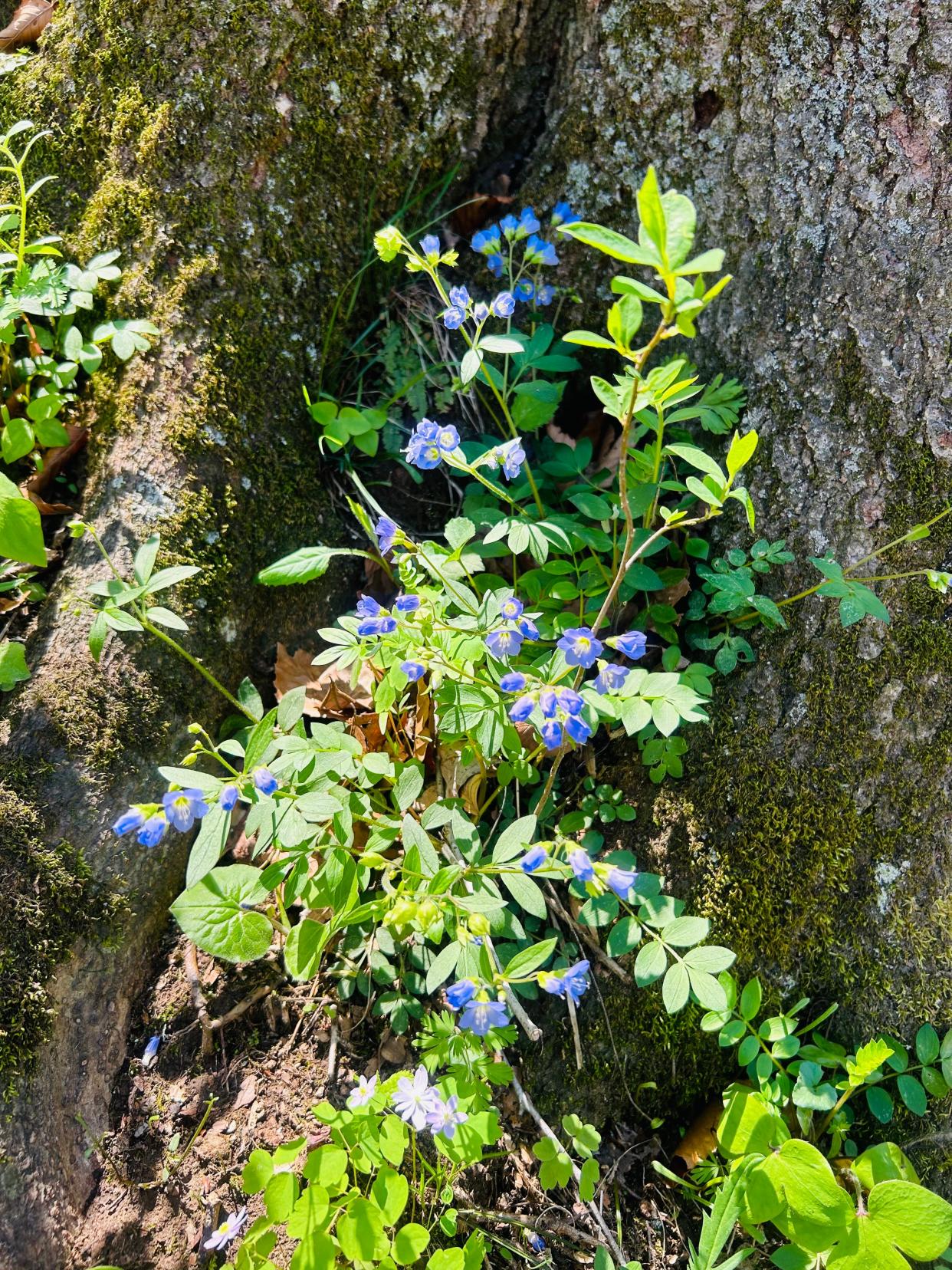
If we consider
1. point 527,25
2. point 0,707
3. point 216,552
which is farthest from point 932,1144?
point 527,25

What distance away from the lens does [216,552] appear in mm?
2049

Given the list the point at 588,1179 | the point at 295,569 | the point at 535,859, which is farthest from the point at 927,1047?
the point at 295,569

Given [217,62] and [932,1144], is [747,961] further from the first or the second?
[217,62]

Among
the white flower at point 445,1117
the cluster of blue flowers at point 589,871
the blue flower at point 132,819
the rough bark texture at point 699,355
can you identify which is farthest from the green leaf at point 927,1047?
the blue flower at point 132,819

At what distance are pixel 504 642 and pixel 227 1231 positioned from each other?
4.18 ft

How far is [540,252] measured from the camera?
6.92ft

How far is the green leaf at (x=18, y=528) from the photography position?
68.9 inches

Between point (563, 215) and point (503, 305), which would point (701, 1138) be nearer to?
point (503, 305)

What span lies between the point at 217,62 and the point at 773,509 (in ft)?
5.58

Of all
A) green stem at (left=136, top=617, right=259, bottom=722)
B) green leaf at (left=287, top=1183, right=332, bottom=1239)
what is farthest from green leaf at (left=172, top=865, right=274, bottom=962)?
green leaf at (left=287, top=1183, right=332, bottom=1239)

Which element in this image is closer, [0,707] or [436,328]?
[0,707]

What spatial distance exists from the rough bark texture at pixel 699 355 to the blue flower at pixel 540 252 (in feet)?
0.79

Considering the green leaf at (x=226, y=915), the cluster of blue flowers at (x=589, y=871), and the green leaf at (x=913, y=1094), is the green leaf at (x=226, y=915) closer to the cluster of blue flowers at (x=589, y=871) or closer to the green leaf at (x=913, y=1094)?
the cluster of blue flowers at (x=589, y=871)

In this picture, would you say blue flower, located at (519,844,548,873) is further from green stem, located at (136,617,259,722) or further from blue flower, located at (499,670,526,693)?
green stem, located at (136,617,259,722)
